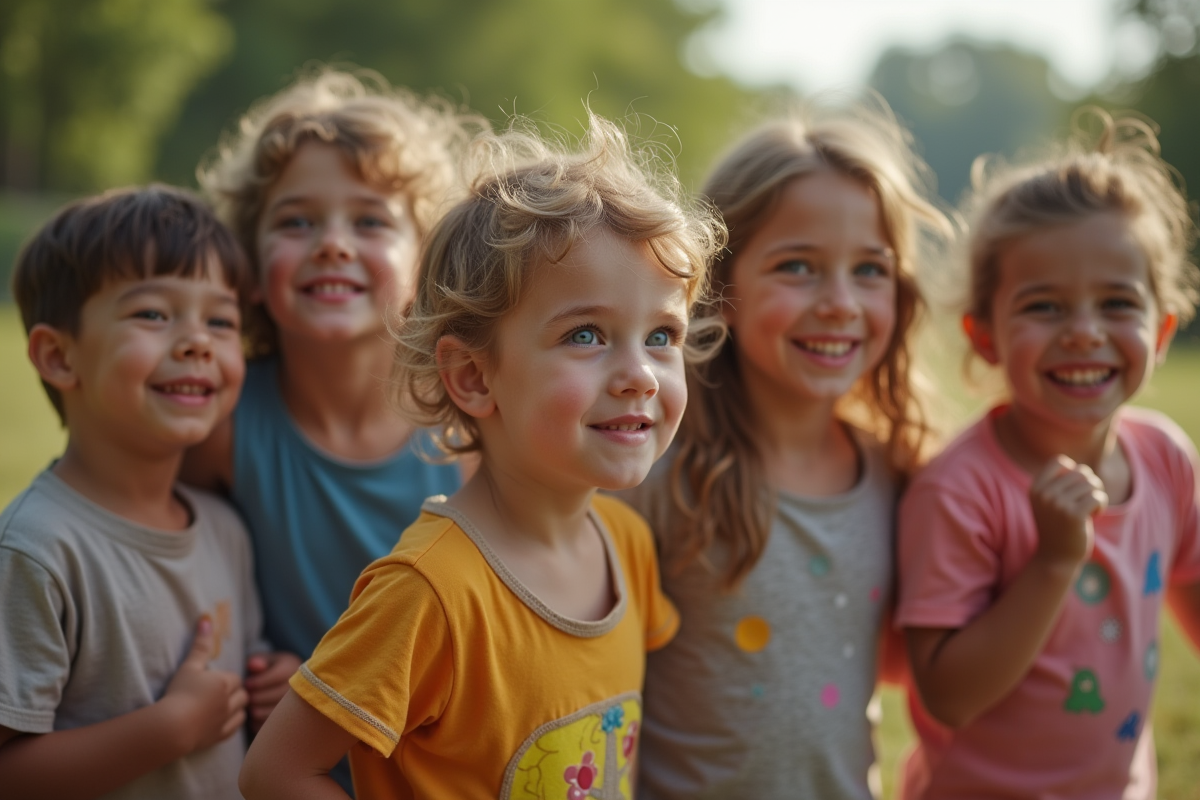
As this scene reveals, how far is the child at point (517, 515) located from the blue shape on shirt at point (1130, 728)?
1.39m

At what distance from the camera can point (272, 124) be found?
3072 millimetres

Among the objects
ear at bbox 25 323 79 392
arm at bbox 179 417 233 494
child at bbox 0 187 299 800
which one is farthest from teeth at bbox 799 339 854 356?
ear at bbox 25 323 79 392

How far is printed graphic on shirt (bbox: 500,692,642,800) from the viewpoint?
206 cm

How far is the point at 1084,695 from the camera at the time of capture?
271 cm

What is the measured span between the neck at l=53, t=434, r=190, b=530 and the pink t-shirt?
6.13 feet

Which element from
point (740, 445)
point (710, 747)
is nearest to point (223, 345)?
point (740, 445)

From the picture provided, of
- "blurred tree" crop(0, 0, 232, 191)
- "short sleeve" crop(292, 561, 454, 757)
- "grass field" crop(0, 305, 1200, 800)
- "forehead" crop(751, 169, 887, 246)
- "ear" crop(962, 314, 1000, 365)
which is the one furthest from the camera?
"blurred tree" crop(0, 0, 232, 191)

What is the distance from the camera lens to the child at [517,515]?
1.91 metres

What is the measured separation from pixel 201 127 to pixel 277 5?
182 inches

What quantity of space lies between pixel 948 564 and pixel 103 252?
2.18 metres

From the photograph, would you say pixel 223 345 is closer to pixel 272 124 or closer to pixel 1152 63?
pixel 272 124

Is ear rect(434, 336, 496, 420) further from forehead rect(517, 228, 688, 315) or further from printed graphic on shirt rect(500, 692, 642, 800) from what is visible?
printed graphic on shirt rect(500, 692, 642, 800)

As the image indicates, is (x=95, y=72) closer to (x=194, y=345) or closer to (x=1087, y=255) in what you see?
(x=194, y=345)

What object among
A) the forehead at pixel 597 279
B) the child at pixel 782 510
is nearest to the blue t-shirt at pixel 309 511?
the child at pixel 782 510
